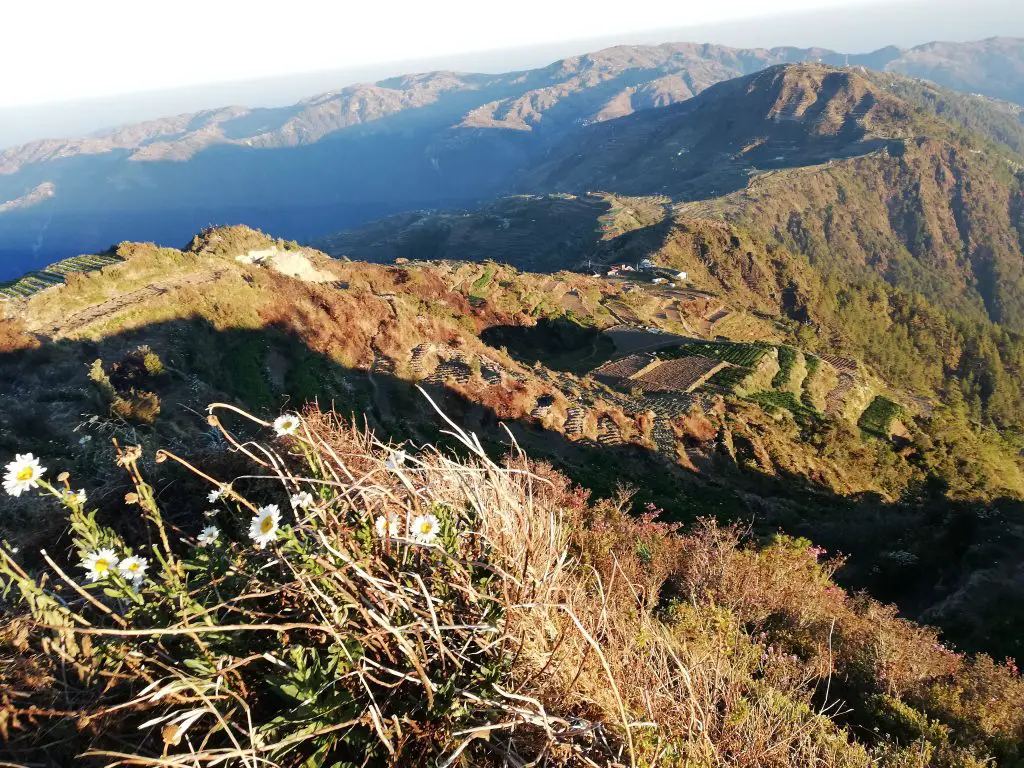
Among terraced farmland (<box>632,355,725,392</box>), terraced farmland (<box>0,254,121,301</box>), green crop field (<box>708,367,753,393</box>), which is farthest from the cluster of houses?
terraced farmland (<box>0,254,121,301</box>)

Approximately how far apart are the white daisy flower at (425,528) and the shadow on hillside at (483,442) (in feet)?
23.9

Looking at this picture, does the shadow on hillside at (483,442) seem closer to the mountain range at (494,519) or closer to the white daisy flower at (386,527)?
the mountain range at (494,519)

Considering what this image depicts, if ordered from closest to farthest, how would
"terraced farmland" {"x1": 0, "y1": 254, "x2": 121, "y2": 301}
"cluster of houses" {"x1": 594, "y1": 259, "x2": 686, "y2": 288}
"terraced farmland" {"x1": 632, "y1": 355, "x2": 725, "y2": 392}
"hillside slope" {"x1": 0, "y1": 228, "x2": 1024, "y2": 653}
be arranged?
"hillside slope" {"x1": 0, "y1": 228, "x2": 1024, "y2": 653}
"terraced farmland" {"x1": 0, "y1": 254, "x2": 121, "y2": 301}
"terraced farmland" {"x1": 632, "y1": 355, "x2": 725, "y2": 392}
"cluster of houses" {"x1": 594, "y1": 259, "x2": 686, "y2": 288}

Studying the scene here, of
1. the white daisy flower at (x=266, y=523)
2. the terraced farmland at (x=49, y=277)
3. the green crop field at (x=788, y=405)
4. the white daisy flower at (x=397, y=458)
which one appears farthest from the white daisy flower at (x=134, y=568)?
the green crop field at (x=788, y=405)

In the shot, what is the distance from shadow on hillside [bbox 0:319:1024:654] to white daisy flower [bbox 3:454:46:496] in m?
7.26

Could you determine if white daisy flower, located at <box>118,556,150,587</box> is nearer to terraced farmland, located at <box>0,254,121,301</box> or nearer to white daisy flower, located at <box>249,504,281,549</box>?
white daisy flower, located at <box>249,504,281,549</box>

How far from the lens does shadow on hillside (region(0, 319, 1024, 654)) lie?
11.8 meters

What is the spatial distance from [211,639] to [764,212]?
10746cm

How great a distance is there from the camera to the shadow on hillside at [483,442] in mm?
11789

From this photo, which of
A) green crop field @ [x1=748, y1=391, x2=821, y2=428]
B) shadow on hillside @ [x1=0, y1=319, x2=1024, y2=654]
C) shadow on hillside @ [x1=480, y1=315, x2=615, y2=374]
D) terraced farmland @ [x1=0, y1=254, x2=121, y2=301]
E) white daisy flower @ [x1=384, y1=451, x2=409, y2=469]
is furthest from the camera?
shadow on hillside @ [x1=480, y1=315, x2=615, y2=374]

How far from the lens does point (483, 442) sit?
1675cm

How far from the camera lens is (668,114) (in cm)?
19312

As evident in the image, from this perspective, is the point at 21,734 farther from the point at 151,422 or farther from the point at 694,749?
the point at 151,422

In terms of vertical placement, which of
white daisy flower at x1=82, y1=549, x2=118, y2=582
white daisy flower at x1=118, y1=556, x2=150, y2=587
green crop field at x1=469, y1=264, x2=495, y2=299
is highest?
white daisy flower at x1=82, y1=549, x2=118, y2=582
